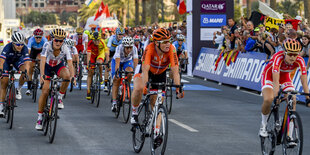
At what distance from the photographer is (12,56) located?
13500 millimetres

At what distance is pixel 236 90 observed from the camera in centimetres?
2180

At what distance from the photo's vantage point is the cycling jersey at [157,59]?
9578 mm

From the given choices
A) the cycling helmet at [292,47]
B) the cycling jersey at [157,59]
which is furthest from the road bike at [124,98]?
the cycling helmet at [292,47]

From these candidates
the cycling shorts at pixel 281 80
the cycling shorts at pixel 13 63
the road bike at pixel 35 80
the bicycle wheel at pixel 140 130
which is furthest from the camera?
the road bike at pixel 35 80

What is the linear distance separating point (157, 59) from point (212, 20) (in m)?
20.6

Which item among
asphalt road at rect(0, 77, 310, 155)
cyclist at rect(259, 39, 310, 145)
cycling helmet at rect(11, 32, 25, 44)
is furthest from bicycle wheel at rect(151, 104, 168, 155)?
cycling helmet at rect(11, 32, 25, 44)

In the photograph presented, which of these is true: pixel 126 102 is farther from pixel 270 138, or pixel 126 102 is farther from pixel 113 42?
pixel 113 42

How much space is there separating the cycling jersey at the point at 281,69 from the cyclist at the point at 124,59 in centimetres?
506

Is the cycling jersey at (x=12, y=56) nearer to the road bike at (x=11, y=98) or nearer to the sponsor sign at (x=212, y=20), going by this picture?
the road bike at (x=11, y=98)

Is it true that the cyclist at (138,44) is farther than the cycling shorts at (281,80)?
Yes

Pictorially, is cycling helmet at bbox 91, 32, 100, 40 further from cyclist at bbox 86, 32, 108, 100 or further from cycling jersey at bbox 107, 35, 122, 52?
cycling jersey at bbox 107, 35, 122, 52

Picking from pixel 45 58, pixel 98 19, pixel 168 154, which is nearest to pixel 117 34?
pixel 45 58

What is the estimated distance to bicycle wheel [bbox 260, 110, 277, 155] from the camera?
29.0 feet

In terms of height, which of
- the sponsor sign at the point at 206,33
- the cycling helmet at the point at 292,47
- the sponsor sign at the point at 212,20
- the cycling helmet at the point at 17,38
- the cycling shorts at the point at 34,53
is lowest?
the cycling shorts at the point at 34,53
